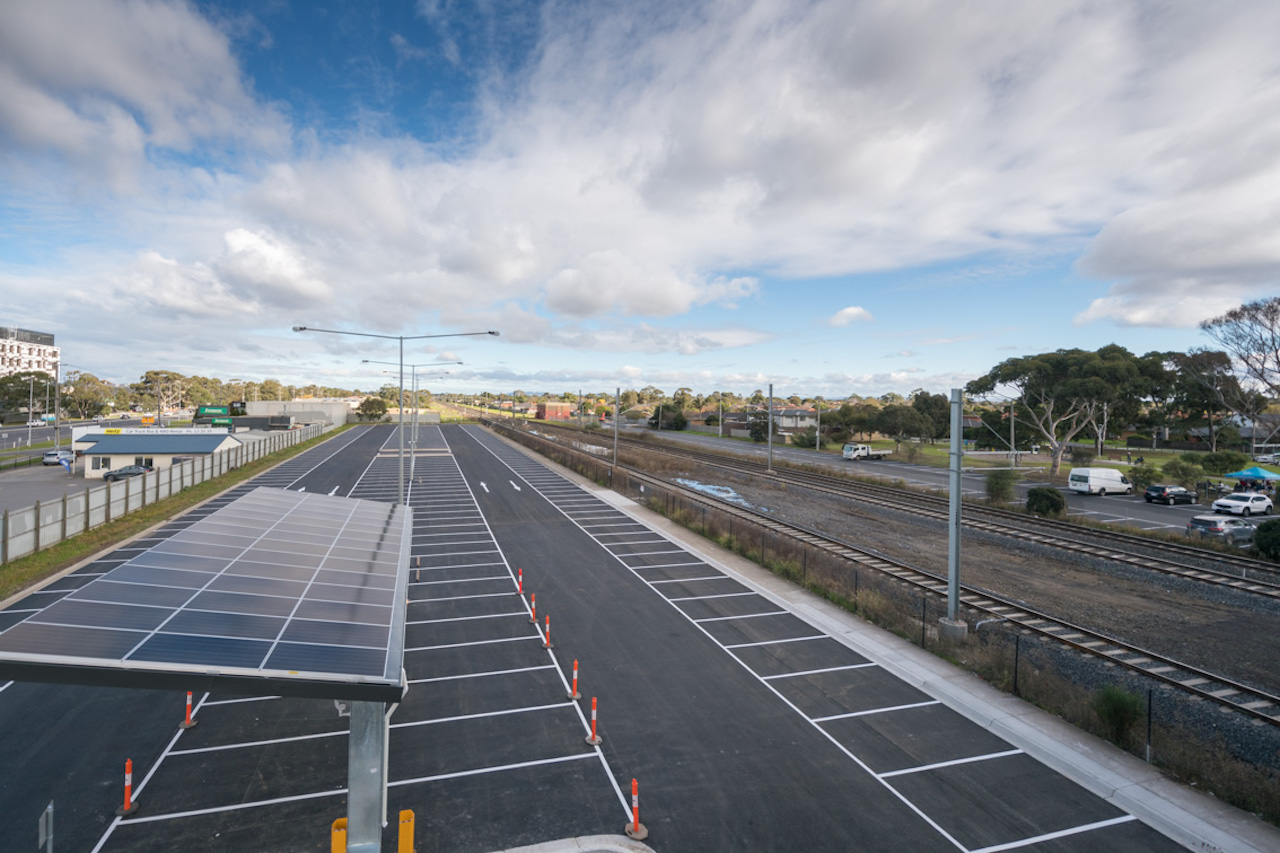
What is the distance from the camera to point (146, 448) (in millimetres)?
46406

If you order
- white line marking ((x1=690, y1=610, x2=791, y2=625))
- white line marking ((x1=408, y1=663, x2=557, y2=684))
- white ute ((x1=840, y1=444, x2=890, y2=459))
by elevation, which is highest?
white ute ((x1=840, y1=444, x2=890, y2=459))

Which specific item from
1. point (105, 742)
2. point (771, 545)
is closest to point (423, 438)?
point (771, 545)

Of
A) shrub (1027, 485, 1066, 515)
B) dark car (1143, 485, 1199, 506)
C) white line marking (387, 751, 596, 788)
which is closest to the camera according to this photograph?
white line marking (387, 751, 596, 788)

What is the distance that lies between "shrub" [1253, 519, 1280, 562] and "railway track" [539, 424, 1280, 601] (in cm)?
85

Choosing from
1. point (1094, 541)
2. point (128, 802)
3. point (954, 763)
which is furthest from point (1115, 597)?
point (128, 802)

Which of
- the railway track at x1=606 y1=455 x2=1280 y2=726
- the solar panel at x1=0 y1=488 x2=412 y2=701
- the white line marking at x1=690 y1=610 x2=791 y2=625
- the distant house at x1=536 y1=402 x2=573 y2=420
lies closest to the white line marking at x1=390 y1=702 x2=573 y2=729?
the solar panel at x1=0 y1=488 x2=412 y2=701

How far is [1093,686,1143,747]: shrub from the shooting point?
10.7 m

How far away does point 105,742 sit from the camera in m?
10.6

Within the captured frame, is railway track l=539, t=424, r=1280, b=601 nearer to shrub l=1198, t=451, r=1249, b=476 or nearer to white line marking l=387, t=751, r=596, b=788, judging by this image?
white line marking l=387, t=751, r=596, b=788

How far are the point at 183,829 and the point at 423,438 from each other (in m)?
80.5

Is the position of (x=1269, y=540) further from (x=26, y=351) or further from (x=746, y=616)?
(x=26, y=351)

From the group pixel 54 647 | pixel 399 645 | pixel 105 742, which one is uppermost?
pixel 54 647

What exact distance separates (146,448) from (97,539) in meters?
26.7

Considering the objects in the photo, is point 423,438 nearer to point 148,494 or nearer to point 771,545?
point 148,494
